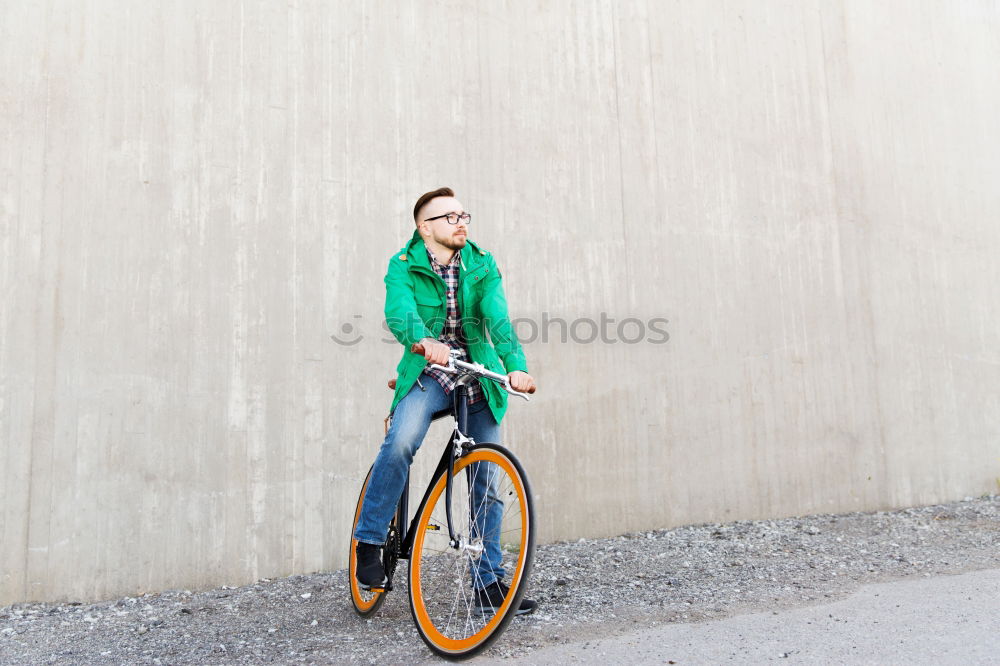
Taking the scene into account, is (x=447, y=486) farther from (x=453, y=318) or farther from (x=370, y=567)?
(x=453, y=318)

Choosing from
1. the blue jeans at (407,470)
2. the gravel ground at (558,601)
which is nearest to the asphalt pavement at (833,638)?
the gravel ground at (558,601)

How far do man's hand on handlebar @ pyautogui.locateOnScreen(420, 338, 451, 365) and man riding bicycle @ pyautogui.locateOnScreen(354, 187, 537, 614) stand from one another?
0.14 m

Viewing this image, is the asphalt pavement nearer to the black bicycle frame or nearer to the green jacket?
the black bicycle frame

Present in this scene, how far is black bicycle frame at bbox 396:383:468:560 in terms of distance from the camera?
236cm

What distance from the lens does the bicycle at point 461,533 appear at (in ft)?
6.95

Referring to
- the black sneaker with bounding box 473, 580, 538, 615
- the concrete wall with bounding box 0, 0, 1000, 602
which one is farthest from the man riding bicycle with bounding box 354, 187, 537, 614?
the concrete wall with bounding box 0, 0, 1000, 602

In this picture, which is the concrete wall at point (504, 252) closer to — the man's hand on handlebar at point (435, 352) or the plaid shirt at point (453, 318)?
the plaid shirt at point (453, 318)

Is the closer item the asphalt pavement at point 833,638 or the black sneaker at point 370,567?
the asphalt pavement at point 833,638

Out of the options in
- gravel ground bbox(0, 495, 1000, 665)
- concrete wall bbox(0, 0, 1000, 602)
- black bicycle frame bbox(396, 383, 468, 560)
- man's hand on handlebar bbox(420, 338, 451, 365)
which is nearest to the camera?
man's hand on handlebar bbox(420, 338, 451, 365)

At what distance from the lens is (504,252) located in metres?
4.28

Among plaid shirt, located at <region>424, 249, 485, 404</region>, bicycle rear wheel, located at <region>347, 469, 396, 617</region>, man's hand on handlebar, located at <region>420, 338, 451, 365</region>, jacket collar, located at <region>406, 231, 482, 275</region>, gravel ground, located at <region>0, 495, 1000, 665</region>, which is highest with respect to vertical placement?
jacket collar, located at <region>406, 231, 482, 275</region>

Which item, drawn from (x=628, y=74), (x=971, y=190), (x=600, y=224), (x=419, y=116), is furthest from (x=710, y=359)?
(x=971, y=190)

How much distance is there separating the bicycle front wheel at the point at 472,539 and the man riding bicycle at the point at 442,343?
0.02m

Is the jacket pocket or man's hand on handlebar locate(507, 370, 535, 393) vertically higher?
the jacket pocket
